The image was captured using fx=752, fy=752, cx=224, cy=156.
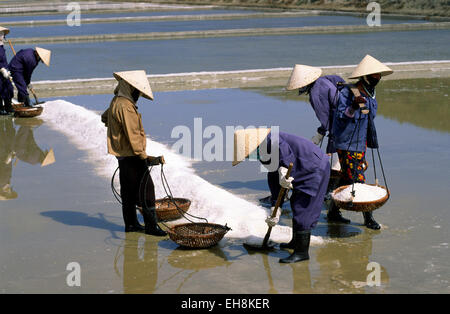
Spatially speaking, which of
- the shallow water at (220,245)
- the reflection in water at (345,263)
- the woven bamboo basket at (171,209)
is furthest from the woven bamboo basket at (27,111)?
the reflection in water at (345,263)

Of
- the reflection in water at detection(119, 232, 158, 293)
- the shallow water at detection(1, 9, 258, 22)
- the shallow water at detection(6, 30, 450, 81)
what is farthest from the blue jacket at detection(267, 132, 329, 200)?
the shallow water at detection(1, 9, 258, 22)

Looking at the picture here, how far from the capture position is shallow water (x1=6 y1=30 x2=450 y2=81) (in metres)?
17.8

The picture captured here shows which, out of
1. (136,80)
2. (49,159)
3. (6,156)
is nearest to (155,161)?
(136,80)

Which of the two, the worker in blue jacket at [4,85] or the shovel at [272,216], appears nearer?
the shovel at [272,216]

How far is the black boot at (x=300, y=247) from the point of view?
538 cm

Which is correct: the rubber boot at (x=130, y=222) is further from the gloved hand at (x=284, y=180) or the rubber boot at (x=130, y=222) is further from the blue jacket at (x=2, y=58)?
the blue jacket at (x=2, y=58)

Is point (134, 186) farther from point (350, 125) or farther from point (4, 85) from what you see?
point (4, 85)

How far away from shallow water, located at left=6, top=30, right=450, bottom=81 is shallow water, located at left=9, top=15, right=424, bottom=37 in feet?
16.8

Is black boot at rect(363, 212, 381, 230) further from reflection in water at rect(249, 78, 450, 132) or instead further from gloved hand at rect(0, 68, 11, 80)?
gloved hand at rect(0, 68, 11, 80)

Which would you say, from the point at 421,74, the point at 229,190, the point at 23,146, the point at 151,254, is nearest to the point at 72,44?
the point at 421,74

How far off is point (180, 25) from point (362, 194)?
27.5 meters

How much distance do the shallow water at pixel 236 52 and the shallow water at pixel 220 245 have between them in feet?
27.7

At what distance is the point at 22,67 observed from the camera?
445 inches

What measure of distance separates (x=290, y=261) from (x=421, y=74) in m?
11.1
